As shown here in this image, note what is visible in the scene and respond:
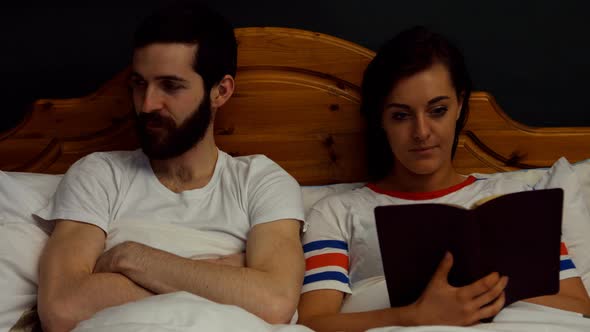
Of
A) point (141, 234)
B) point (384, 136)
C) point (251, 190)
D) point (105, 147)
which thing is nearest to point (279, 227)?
point (251, 190)

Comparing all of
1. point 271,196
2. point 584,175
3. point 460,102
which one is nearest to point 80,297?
point 271,196

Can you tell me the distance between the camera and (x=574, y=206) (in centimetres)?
166

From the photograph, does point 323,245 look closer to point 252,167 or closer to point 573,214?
point 252,167

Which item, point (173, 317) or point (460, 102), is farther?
point (460, 102)

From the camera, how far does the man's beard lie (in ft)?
4.94

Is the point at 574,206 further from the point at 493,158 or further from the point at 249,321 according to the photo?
the point at 249,321

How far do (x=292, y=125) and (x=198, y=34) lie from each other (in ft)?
1.44

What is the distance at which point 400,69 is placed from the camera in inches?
61.1

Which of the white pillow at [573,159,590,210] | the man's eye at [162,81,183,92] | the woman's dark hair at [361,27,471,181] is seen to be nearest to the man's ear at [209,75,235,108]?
the man's eye at [162,81,183,92]

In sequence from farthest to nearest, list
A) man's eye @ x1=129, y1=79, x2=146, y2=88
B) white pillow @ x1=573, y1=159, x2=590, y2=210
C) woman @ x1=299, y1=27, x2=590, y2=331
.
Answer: white pillow @ x1=573, y1=159, x2=590, y2=210
man's eye @ x1=129, y1=79, x2=146, y2=88
woman @ x1=299, y1=27, x2=590, y2=331

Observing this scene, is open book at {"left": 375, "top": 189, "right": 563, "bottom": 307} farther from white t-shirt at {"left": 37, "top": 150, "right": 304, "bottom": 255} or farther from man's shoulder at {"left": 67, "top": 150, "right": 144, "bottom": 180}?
man's shoulder at {"left": 67, "top": 150, "right": 144, "bottom": 180}

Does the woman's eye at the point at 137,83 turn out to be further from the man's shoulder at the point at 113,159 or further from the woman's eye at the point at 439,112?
the woman's eye at the point at 439,112

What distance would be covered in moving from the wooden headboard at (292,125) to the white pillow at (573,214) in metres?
0.19

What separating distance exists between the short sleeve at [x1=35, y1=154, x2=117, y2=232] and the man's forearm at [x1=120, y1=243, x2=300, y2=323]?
190 millimetres
